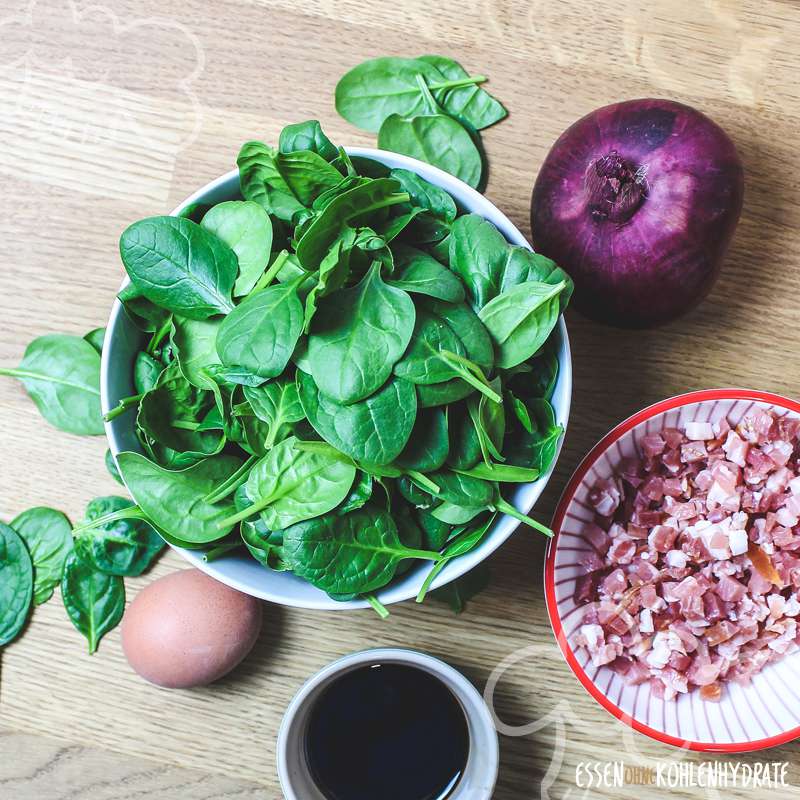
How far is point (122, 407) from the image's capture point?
2.12ft

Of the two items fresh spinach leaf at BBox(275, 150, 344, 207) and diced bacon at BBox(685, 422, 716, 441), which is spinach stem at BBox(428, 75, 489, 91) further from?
diced bacon at BBox(685, 422, 716, 441)

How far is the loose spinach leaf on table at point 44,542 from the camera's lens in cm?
83

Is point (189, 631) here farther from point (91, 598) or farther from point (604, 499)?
point (604, 499)

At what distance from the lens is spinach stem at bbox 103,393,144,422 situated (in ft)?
2.11

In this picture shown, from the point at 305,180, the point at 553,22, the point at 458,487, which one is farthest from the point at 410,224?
the point at 553,22

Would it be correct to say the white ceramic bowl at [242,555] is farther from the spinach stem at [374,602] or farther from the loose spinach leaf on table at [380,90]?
the loose spinach leaf on table at [380,90]

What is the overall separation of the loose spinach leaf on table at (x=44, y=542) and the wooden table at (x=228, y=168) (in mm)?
17

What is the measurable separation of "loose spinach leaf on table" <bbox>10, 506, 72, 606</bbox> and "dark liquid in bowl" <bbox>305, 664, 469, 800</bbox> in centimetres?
29

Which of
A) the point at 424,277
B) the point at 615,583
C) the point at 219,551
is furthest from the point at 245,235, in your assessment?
the point at 615,583

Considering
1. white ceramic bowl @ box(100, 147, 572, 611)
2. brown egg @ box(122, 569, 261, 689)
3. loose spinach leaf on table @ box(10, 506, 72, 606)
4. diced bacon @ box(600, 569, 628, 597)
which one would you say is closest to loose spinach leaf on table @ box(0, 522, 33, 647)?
loose spinach leaf on table @ box(10, 506, 72, 606)

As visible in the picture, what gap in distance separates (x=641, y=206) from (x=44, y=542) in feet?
2.13

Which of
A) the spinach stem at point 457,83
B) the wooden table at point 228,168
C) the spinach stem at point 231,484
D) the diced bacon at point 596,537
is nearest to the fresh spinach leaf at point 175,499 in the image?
the spinach stem at point 231,484

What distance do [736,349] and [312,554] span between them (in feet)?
1.55

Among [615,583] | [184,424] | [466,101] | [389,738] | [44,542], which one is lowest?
[389,738]
